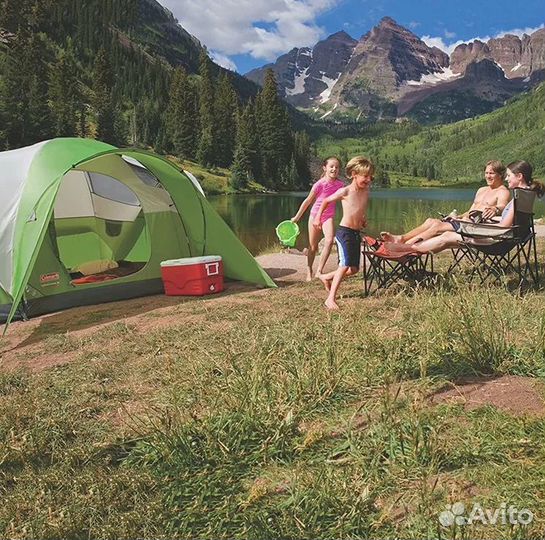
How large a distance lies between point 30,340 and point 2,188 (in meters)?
2.46

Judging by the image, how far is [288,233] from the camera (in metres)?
10.1

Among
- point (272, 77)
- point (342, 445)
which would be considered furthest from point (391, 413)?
point (272, 77)

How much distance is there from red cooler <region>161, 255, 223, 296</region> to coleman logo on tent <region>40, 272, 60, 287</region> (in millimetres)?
1539

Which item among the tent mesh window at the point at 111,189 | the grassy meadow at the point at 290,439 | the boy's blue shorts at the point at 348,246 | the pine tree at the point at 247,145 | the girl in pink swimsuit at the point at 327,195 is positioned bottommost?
the grassy meadow at the point at 290,439

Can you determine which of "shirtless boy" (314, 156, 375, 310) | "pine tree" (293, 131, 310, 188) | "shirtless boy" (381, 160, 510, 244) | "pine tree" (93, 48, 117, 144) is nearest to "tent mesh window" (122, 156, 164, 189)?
"shirtless boy" (314, 156, 375, 310)

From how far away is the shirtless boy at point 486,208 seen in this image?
670cm

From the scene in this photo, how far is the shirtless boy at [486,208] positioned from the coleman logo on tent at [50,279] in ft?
15.5

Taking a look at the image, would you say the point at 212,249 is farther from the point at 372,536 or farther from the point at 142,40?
the point at 142,40

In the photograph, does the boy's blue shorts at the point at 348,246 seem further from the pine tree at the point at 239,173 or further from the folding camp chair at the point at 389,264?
the pine tree at the point at 239,173

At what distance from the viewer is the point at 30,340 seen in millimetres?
6008

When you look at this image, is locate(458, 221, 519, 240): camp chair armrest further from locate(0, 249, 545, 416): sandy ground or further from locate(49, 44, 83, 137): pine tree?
locate(49, 44, 83, 137): pine tree

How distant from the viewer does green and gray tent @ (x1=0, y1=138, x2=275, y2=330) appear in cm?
685

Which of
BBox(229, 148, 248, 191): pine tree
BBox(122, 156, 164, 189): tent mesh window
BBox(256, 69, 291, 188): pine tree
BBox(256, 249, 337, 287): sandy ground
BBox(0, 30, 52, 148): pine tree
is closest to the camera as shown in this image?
BBox(122, 156, 164, 189): tent mesh window

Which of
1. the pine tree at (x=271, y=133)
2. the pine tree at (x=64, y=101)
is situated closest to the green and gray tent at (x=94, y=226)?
the pine tree at (x=64, y=101)
